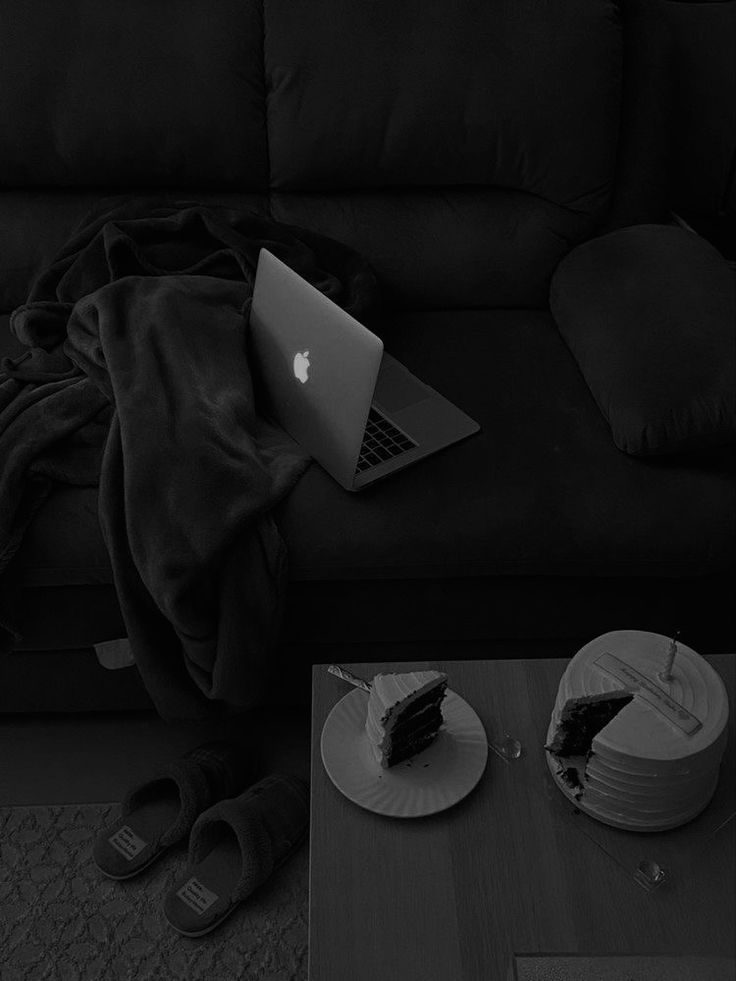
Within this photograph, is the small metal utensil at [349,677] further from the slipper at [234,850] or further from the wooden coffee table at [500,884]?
the slipper at [234,850]

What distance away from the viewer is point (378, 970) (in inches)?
36.4

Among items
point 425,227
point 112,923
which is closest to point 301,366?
point 425,227

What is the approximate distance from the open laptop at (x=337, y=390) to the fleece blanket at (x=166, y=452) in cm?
6

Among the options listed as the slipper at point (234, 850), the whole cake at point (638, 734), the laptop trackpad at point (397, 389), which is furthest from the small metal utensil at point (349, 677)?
the laptop trackpad at point (397, 389)

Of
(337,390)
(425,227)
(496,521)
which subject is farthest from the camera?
(425,227)

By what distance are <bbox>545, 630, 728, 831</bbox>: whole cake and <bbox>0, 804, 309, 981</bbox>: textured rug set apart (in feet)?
1.74

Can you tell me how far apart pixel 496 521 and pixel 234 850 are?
0.61 metres

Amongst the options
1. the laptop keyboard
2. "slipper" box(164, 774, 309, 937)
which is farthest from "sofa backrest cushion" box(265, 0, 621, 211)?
"slipper" box(164, 774, 309, 937)

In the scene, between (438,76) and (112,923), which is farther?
(438,76)

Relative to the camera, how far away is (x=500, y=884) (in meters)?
0.99

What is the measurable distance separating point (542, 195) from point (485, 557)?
77 cm

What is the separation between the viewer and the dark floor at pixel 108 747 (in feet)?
5.06

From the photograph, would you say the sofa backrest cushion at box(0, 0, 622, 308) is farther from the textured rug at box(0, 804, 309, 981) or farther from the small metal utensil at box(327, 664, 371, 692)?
the textured rug at box(0, 804, 309, 981)

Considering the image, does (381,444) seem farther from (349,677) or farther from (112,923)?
(112,923)
